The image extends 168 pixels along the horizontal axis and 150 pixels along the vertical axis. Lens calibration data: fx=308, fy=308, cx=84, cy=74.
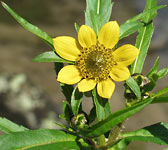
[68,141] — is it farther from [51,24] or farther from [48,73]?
[51,24]

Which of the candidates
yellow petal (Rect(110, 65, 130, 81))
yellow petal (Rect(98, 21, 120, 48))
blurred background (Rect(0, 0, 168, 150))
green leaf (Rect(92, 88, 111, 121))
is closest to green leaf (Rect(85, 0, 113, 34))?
yellow petal (Rect(98, 21, 120, 48))

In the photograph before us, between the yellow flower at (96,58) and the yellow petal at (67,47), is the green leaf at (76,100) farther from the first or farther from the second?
the yellow petal at (67,47)

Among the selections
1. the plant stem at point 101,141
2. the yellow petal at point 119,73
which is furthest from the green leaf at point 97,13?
the plant stem at point 101,141

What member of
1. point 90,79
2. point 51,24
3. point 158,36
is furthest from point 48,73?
point 90,79

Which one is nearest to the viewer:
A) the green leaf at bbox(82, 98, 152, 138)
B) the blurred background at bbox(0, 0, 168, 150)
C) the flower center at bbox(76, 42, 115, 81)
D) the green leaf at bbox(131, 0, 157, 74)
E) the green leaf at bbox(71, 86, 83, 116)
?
the green leaf at bbox(82, 98, 152, 138)

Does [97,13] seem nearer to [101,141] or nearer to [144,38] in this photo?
[144,38]

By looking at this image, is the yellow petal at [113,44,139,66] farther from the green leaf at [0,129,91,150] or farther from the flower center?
the green leaf at [0,129,91,150]

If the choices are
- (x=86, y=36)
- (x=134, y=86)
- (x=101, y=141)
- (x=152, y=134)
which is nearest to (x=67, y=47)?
(x=86, y=36)
